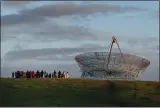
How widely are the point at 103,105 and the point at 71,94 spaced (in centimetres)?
276

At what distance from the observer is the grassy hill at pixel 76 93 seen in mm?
27234

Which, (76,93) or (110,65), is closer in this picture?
(76,93)

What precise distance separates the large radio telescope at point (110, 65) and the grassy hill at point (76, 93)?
652 inches

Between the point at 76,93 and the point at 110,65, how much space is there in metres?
23.1

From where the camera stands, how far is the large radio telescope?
4754cm

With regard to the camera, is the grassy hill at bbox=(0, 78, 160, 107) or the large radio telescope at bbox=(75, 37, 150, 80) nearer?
the grassy hill at bbox=(0, 78, 160, 107)

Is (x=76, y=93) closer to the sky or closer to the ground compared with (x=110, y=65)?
closer to the ground

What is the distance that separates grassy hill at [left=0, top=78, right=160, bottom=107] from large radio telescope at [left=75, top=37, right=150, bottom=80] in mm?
16564

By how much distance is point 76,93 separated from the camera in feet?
93.2

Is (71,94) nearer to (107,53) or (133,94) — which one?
(133,94)

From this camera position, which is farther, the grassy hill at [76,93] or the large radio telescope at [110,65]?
the large radio telescope at [110,65]

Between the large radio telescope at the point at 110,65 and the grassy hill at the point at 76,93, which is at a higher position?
the large radio telescope at the point at 110,65

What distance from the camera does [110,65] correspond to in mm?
51000

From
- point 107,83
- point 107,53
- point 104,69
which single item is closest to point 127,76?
point 104,69
